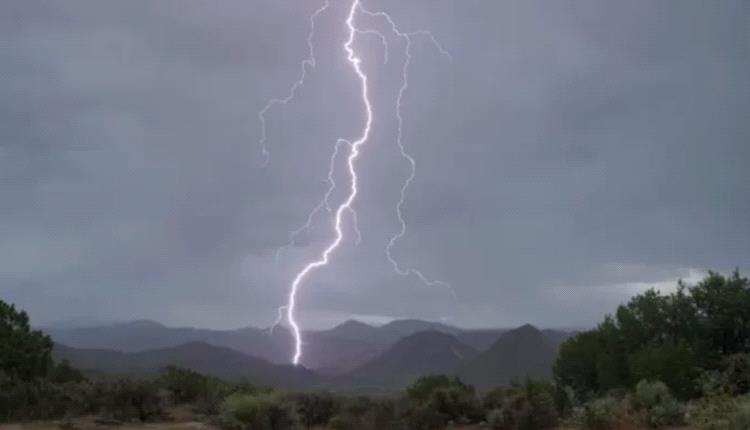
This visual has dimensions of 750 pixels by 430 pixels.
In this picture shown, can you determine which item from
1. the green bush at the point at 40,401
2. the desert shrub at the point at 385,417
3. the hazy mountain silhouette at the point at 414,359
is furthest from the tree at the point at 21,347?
the hazy mountain silhouette at the point at 414,359

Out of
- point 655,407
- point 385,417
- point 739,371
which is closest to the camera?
point 655,407

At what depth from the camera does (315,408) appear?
2852cm

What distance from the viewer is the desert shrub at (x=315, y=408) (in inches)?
1095

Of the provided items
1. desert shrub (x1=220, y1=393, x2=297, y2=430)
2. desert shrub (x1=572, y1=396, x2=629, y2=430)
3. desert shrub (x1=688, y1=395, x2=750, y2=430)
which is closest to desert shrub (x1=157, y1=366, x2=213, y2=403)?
desert shrub (x1=220, y1=393, x2=297, y2=430)

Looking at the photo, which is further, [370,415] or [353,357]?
[353,357]

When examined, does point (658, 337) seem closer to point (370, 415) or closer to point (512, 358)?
point (370, 415)

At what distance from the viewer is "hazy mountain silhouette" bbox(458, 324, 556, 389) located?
80.8 m

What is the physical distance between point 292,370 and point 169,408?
2449 inches

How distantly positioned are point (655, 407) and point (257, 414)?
1069cm

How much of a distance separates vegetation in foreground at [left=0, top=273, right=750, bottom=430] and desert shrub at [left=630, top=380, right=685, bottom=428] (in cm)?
4

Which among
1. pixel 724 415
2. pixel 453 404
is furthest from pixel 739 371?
pixel 724 415

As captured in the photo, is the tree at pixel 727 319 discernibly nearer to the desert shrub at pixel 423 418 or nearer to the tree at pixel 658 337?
the tree at pixel 658 337

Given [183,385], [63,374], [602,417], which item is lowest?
[602,417]

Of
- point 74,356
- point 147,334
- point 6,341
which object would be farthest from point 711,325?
point 147,334
